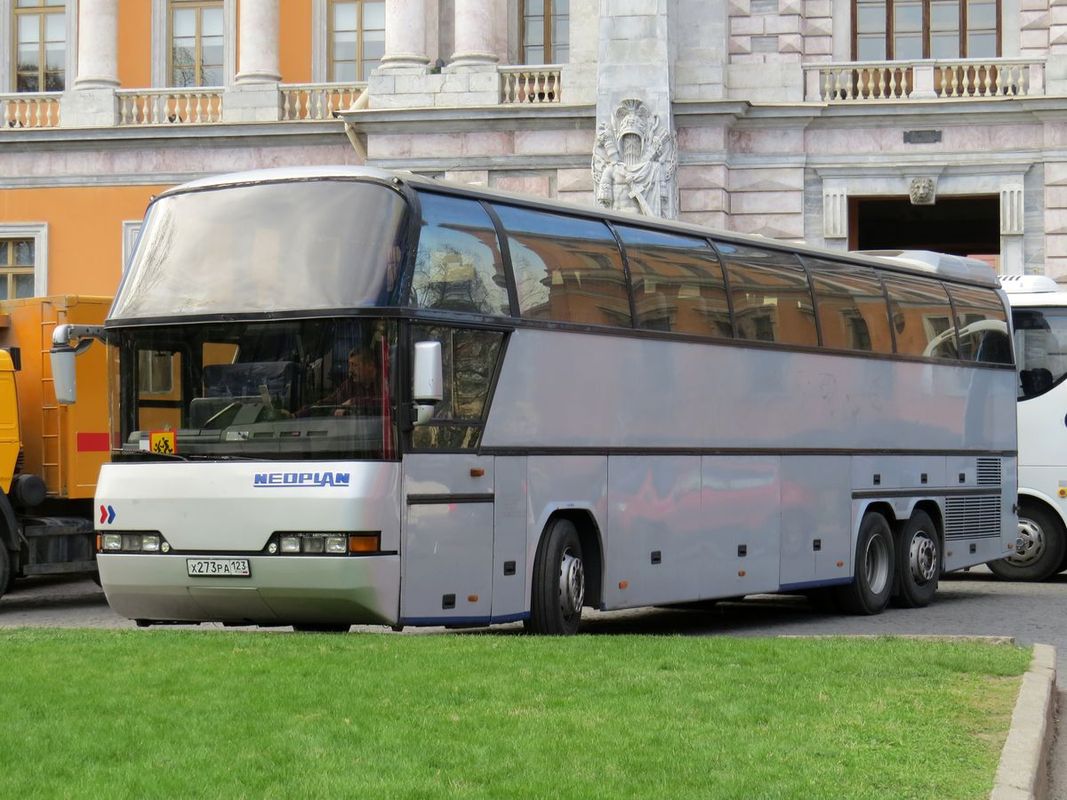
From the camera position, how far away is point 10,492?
18766mm

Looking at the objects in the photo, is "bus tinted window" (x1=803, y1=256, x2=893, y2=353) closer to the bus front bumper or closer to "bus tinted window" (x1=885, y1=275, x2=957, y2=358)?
"bus tinted window" (x1=885, y1=275, x2=957, y2=358)

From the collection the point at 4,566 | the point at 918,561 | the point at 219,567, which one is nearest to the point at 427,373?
the point at 219,567

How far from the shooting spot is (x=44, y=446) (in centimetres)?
1928

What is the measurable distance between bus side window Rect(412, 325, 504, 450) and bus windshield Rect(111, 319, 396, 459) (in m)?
0.40

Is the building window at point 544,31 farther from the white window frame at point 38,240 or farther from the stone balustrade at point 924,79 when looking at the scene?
the white window frame at point 38,240

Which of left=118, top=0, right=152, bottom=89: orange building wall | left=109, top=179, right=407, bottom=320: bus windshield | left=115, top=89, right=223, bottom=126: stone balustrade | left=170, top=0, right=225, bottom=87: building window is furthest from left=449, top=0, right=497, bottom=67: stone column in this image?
left=109, top=179, right=407, bottom=320: bus windshield

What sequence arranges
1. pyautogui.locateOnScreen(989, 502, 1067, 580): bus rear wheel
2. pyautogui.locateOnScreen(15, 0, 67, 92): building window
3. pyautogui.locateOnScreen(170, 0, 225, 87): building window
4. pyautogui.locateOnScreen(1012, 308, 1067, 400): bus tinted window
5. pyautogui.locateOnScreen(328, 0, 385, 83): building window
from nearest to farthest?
1. pyautogui.locateOnScreen(989, 502, 1067, 580): bus rear wheel
2. pyautogui.locateOnScreen(1012, 308, 1067, 400): bus tinted window
3. pyautogui.locateOnScreen(328, 0, 385, 83): building window
4. pyautogui.locateOnScreen(170, 0, 225, 87): building window
5. pyautogui.locateOnScreen(15, 0, 67, 92): building window

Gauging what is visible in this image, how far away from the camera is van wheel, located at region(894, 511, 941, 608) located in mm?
19375

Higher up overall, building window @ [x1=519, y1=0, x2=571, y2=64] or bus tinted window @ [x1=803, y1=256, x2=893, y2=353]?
building window @ [x1=519, y1=0, x2=571, y2=64]

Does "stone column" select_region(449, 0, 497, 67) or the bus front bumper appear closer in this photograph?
the bus front bumper

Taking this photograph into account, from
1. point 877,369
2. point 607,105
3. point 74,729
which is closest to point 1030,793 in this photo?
point 74,729

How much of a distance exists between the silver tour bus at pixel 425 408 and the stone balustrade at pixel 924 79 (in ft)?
60.4

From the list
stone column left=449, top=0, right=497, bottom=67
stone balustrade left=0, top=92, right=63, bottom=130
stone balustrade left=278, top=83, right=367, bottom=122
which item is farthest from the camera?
stone balustrade left=0, top=92, right=63, bottom=130

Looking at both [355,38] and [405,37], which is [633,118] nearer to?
[405,37]
